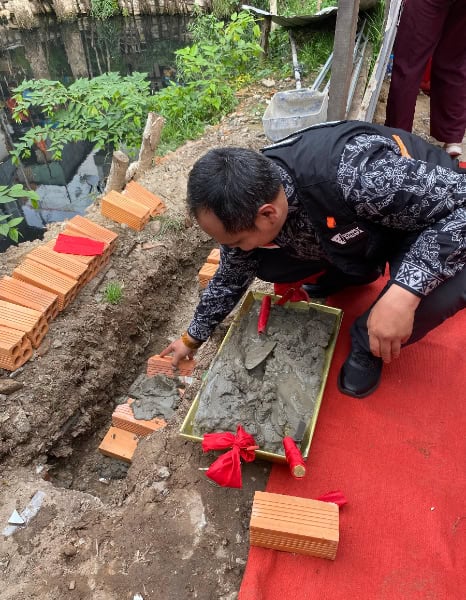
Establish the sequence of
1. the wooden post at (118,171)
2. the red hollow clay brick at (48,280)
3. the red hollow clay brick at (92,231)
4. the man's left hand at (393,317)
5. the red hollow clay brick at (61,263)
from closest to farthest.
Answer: the man's left hand at (393,317), the red hollow clay brick at (48,280), the red hollow clay brick at (61,263), the red hollow clay brick at (92,231), the wooden post at (118,171)

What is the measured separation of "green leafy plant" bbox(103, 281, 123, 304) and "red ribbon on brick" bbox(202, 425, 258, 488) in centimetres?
141

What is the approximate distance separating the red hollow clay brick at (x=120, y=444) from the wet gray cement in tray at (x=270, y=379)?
657 millimetres

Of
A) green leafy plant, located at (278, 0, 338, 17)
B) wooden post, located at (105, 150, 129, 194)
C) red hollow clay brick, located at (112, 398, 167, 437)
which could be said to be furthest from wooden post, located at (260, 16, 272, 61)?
red hollow clay brick, located at (112, 398, 167, 437)

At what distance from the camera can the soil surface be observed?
1633 mm

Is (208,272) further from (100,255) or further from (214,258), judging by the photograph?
(100,255)

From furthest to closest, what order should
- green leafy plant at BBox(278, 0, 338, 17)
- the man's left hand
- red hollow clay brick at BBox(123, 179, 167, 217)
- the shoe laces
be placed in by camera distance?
green leafy plant at BBox(278, 0, 338, 17), red hollow clay brick at BBox(123, 179, 167, 217), the shoe laces, the man's left hand

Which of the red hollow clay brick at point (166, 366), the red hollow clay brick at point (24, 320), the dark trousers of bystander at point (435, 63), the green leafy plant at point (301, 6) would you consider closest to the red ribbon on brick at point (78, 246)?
the red hollow clay brick at point (24, 320)

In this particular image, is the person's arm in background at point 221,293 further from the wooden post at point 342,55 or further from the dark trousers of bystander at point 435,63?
the dark trousers of bystander at point 435,63

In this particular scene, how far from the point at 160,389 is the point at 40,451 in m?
0.66

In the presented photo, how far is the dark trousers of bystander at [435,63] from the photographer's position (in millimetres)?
3199

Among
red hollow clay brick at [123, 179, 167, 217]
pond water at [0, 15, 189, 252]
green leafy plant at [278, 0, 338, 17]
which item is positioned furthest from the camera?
green leafy plant at [278, 0, 338, 17]

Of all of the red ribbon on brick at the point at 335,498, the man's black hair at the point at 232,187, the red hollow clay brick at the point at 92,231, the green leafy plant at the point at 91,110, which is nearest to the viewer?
the man's black hair at the point at 232,187

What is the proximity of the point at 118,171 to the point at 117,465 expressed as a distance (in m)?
2.38

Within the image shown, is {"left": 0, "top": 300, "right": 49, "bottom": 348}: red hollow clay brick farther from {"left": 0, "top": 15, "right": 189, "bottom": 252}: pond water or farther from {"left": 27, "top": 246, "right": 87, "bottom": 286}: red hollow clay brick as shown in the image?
{"left": 0, "top": 15, "right": 189, "bottom": 252}: pond water
